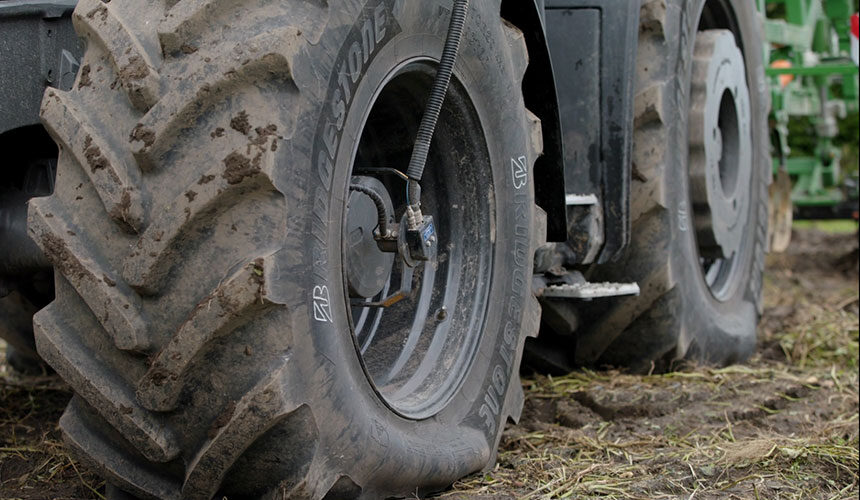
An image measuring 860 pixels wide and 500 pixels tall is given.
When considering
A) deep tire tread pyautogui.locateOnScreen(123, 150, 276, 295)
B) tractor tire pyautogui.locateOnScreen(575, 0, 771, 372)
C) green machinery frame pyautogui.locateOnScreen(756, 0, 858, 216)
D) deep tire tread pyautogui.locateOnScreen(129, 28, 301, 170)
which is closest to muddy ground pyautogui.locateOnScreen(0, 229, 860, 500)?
tractor tire pyautogui.locateOnScreen(575, 0, 771, 372)

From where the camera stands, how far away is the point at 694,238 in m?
3.93

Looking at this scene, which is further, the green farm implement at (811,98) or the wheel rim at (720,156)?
the green farm implement at (811,98)

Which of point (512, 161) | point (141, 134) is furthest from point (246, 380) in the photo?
point (512, 161)

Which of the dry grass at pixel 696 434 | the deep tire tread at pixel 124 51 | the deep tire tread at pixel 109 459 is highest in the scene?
the deep tire tread at pixel 124 51

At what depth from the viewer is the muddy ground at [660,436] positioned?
8.68ft

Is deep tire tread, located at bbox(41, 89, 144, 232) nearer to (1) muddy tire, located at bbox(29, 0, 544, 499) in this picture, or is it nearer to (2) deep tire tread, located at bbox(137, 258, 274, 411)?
(1) muddy tire, located at bbox(29, 0, 544, 499)

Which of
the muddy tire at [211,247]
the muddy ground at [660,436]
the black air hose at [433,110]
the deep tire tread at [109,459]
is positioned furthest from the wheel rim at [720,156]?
the deep tire tread at [109,459]

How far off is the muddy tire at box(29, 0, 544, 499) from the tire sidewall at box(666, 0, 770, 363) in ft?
5.69

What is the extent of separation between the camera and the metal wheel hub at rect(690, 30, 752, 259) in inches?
152

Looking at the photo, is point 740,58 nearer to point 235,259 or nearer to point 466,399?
point 466,399

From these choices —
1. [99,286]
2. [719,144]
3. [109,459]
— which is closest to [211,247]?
[99,286]

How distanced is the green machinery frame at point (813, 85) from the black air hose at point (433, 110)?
13.8ft

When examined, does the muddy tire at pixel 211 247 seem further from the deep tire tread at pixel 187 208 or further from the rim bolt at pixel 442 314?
the rim bolt at pixel 442 314

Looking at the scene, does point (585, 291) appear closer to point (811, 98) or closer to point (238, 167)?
point (238, 167)
